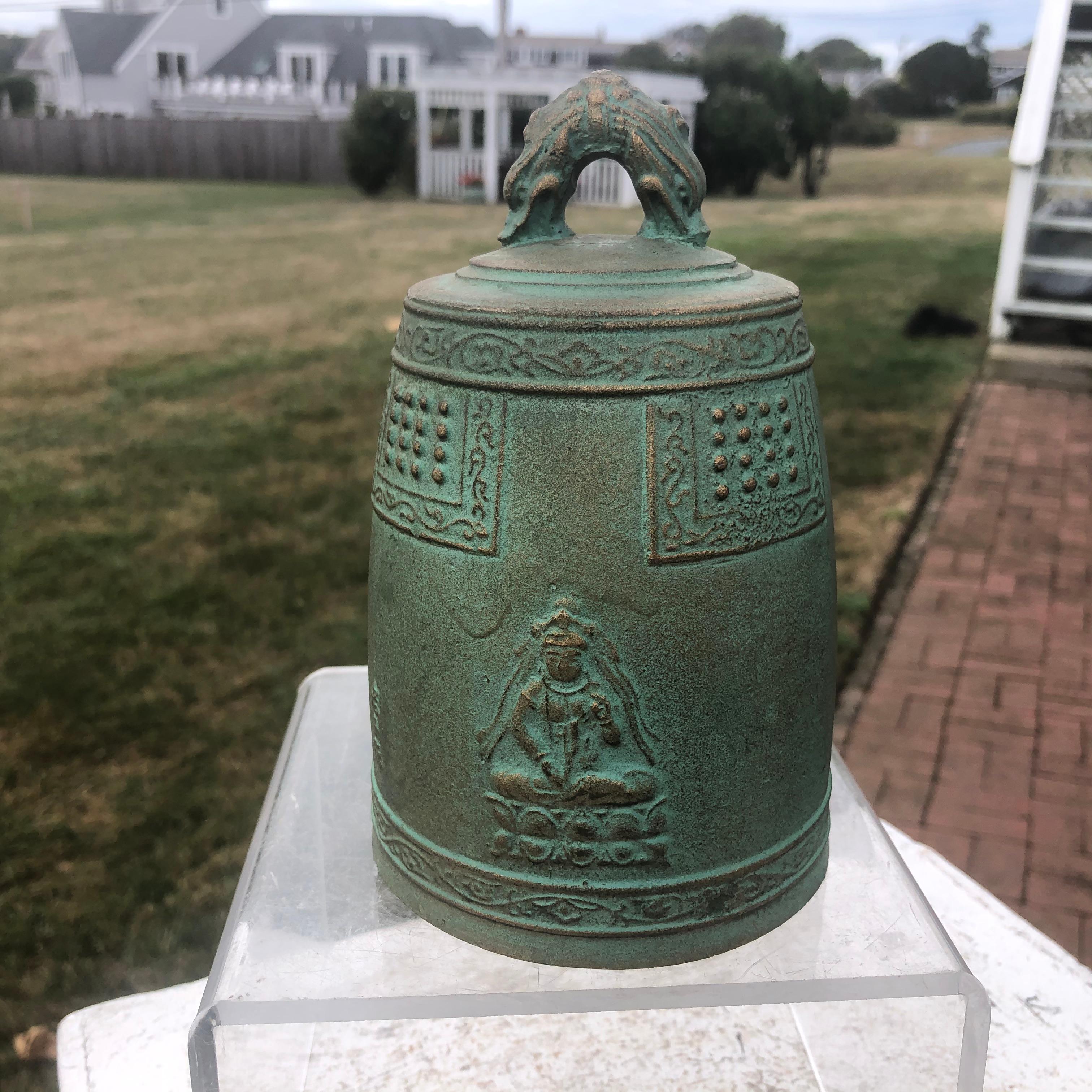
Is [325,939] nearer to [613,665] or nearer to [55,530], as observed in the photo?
[613,665]

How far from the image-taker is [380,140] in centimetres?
1747

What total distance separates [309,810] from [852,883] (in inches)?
44.9

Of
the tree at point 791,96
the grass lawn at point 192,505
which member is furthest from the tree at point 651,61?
the grass lawn at point 192,505

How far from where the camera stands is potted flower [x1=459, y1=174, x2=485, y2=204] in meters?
16.4

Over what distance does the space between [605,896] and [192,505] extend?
4120 millimetres

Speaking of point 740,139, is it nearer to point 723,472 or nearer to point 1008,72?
point 1008,72

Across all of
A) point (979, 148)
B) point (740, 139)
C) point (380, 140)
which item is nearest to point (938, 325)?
point (979, 148)

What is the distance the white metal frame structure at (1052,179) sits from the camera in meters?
7.47

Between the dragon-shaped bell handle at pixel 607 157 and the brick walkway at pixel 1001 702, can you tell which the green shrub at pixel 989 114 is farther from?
the dragon-shaped bell handle at pixel 607 157

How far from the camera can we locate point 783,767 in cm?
171

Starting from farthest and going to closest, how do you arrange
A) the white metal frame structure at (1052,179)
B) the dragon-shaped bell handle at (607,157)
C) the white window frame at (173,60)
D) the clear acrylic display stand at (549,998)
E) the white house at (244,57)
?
the white window frame at (173,60)
the white house at (244,57)
the white metal frame structure at (1052,179)
the clear acrylic display stand at (549,998)
the dragon-shaped bell handle at (607,157)

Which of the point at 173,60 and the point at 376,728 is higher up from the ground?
the point at 173,60

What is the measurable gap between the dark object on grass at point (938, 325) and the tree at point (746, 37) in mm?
9419

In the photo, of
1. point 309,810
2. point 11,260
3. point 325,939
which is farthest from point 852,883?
point 11,260
